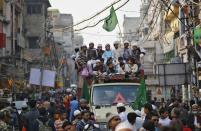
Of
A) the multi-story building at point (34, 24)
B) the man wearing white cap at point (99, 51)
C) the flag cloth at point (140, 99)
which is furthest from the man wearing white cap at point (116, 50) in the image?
the multi-story building at point (34, 24)

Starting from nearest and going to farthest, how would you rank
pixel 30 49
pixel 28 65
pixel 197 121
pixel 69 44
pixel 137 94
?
pixel 197 121 < pixel 137 94 < pixel 28 65 < pixel 30 49 < pixel 69 44

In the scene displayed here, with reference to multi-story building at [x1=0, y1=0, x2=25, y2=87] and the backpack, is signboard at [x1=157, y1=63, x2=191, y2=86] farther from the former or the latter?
multi-story building at [x1=0, y1=0, x2=25, y2=87]

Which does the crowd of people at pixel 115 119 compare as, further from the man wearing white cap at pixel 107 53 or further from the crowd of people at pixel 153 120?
the man wearing white cap at pixel 107 53

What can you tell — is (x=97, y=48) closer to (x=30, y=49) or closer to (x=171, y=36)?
(x=171, y=36)

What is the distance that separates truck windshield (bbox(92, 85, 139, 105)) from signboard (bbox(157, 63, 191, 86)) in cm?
169

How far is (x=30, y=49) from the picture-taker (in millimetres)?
79500

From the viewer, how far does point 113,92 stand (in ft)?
54.9

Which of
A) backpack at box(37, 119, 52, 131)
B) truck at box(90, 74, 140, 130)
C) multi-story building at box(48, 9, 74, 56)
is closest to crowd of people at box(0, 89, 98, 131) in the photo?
backpack at box(37, 119, 52, 131)

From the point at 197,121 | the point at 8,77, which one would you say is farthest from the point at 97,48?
the point at 8,77

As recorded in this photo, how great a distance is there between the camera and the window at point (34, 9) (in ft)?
266

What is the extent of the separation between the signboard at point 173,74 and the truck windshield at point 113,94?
1.69 metres

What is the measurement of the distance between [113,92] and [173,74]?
8.34ft

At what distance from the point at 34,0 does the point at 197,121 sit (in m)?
69.9

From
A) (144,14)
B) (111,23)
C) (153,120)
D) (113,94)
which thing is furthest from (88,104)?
(153,120)
